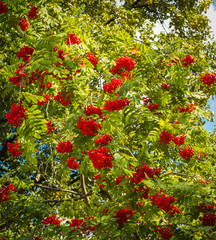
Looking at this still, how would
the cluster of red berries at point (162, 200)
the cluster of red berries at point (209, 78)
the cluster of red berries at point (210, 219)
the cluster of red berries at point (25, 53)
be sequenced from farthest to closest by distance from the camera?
the cluster of red berries at point (209, 78), the cluster of red berries at point (210, 219), the cluster of red berries at point (25, 53), the cluster of red berries at point (162, 200)

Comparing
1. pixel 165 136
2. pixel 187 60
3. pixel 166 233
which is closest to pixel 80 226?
pixel 166 233

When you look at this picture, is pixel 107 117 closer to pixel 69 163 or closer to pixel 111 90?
pixel 111 90

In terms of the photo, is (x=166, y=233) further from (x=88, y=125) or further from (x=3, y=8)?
(x=3, y=8)

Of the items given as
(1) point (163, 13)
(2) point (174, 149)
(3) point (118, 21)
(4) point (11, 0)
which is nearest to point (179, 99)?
(2) point (174, 149)

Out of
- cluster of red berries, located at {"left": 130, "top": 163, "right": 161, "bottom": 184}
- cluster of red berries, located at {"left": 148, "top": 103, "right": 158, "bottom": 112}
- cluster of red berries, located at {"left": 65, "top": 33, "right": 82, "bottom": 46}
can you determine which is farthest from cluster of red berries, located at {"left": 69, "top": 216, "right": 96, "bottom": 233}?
cluster of red berries, located at {"left": 65, "top": 33, "right": 82, "bottom": 46}

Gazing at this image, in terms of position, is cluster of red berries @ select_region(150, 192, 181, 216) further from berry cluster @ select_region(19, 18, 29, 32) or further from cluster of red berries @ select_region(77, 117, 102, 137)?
berry cluster @ select_region(19, 18, 29, 32)

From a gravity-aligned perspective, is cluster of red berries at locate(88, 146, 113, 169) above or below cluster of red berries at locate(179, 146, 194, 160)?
below

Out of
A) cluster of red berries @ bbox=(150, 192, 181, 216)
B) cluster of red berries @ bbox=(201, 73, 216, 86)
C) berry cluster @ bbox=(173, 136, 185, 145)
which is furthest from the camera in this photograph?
cluster of red berries @ bbox=(201, 73, 216, 86)

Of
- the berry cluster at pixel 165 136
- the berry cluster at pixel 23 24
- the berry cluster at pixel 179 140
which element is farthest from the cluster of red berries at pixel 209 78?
the berry cluster at pixel 23 24

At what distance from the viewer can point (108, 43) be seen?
8.55 m

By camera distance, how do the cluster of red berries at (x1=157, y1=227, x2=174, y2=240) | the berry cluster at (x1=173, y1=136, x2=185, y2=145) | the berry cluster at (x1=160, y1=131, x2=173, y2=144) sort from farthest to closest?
the berry cluster at (x1=173, y1=136, x2=185, y2=145) → the cluster of red berries at (x1=157, y1=227, x2=174, y2=240) → the berry cluster at (x1=160, y1=131, x2=173, y2=144)

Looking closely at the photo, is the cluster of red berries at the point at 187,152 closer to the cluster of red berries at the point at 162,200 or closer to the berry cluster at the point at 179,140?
the berry cluster at the point at 179,140

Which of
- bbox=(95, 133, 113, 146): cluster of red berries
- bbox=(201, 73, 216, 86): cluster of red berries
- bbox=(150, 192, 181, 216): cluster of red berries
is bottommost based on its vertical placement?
bbox=(150, 192, 181, 216): cluster of red berries

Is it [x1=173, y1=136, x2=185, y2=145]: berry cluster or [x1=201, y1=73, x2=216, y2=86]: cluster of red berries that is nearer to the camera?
[x1=173, y1=136, x2=185, y2=145]: berry cluster
